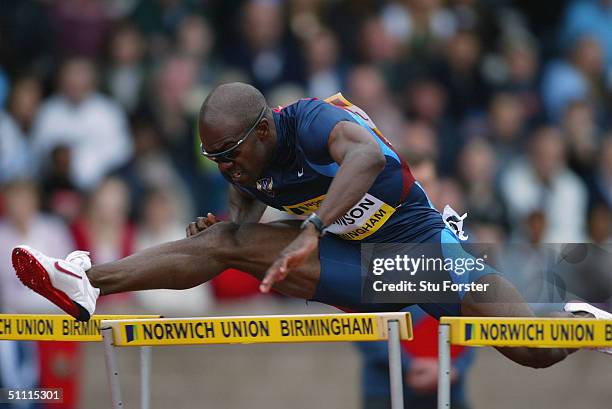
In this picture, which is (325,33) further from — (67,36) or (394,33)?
(67,36)

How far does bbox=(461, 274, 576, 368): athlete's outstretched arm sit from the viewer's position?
18.2 ft

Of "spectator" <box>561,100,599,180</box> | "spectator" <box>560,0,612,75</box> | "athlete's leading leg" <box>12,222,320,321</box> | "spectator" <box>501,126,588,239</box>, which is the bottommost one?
"athlete's leading leg" <box>12,222,320,321</box>

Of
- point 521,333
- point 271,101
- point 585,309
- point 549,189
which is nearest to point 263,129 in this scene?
point 521,333

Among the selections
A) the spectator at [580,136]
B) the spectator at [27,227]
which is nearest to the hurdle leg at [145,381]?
the spectator at [27,227]

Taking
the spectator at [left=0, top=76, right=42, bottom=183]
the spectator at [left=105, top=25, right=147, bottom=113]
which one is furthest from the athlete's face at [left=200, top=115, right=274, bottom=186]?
the spectator at [left=105, top=25, right=147, bottom=113]

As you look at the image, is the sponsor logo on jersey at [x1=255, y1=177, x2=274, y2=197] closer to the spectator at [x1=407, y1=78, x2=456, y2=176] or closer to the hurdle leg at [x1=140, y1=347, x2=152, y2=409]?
the hurdle leg at [x1=140, y1=347, x2=152, y2=409]

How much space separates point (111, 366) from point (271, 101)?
5.48 metres

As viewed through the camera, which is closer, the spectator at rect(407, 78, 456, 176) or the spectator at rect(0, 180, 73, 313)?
the spectator at rect(0, 180, 73, 313)

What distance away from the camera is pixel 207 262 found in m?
5.78

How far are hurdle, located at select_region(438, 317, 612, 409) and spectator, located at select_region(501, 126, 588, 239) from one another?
5532 millimetres

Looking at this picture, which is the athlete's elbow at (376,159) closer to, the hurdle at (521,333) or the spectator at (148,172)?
the hurdle at (521,333)

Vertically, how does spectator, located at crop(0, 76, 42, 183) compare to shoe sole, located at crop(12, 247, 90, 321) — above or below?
above

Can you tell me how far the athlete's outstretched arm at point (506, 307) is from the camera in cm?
555

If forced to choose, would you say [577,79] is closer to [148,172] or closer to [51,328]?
[148,172]
